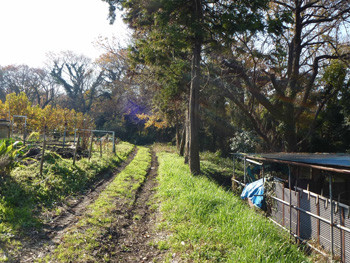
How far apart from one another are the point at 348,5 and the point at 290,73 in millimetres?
4096

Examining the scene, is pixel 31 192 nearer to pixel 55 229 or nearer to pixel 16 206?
pixel 16 206

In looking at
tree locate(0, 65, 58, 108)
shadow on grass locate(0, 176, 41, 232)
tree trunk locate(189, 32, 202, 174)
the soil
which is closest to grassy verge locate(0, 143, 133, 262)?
shadow on grass locate(0, 176, 41, 232)

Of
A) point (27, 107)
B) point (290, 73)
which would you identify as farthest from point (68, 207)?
point (27, 107)

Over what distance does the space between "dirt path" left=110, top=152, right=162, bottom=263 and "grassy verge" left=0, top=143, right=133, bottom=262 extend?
175 cm

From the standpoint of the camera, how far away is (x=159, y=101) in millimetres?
17594

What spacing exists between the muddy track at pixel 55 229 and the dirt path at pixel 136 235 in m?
1.10

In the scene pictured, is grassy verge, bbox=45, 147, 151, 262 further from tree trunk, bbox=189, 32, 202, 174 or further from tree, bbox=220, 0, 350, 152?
tree, bbox=220, 0, 350, 152

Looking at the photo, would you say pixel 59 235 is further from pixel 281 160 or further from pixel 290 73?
pixel 290 73

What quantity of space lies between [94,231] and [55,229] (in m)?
0.85

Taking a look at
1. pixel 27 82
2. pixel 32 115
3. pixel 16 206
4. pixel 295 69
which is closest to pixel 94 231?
pixel 16 206

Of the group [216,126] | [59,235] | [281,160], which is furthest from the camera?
[216,126]

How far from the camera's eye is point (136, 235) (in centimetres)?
522

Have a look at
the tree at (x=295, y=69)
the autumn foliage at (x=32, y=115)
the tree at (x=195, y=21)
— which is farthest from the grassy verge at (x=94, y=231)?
the autumn foliage at (x=32, y=115)

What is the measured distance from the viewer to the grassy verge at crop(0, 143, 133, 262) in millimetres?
4425
